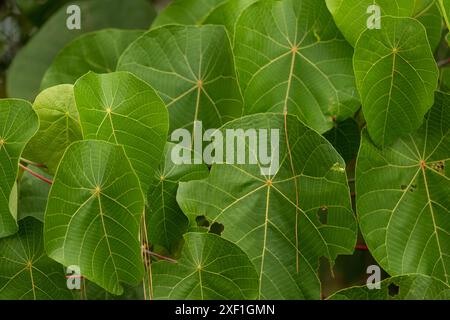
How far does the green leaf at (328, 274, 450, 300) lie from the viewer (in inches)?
27.9

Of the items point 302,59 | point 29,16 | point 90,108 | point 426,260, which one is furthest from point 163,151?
point 29,16

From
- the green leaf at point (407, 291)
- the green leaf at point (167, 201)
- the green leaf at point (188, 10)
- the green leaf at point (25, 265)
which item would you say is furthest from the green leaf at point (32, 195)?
the green leaf at point (407, 291)

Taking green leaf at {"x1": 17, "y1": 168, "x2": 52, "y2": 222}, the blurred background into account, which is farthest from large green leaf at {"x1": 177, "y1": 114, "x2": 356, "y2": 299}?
the blurred background

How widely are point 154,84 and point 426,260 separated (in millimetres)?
365

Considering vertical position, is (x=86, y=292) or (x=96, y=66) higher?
(x=96, y=66)

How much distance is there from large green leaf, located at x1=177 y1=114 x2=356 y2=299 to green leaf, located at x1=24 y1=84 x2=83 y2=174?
15cm

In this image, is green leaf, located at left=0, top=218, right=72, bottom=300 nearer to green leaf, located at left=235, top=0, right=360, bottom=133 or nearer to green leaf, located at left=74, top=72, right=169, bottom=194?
green leaf, located at left=74, top=72, right=169, bottom=194

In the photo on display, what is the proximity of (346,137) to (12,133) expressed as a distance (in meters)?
0.39

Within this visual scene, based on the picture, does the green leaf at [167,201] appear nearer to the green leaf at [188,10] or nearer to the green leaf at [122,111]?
the green leaf at [122,111]

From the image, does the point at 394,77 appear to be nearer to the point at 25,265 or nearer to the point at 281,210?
the point at 281,210

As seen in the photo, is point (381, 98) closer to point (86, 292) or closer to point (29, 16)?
point (86, 292)

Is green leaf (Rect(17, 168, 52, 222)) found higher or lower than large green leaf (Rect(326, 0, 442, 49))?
lower

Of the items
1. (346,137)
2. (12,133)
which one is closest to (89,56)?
(12,133)

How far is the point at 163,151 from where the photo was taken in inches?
28.4
